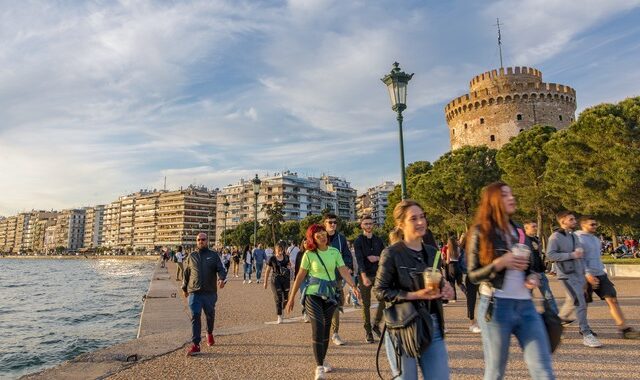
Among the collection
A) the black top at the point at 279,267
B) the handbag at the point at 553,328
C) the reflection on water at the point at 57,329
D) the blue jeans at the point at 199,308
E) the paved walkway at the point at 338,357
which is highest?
the black top at the point at 279,267

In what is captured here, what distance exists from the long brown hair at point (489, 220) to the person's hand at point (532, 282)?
11.0 inches

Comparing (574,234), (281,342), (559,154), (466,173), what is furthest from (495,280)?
(466,173)

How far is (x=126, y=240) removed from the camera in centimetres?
15238

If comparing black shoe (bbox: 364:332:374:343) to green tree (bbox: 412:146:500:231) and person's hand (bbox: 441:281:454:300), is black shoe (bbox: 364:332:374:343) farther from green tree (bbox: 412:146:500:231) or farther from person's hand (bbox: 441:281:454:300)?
green tree (bbox: 412:146:500:231)

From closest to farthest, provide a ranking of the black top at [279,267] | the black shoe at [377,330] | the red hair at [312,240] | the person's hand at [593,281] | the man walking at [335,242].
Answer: the red hair at [312,240]
the person's hand at [593,281]
the man walking at [335,242]
the black shoe at [377,330]
the black top at [279,267]

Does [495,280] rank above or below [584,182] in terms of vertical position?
below

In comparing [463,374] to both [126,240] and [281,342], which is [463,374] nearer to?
[281,342]

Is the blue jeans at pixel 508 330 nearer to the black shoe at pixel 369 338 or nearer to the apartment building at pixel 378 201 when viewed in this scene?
the black shoe at pixel 369 338

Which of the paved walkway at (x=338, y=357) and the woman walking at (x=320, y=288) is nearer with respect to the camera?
the woman walking at (x=320, y=288)

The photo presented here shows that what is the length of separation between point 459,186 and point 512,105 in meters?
21.4

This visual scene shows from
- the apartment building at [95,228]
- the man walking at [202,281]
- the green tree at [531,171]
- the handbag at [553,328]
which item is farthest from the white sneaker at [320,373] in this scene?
the apartment building at [95,228]

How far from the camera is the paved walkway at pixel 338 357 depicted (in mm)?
4859

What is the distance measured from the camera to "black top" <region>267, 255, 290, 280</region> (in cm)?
906

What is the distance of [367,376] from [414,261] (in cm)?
233
